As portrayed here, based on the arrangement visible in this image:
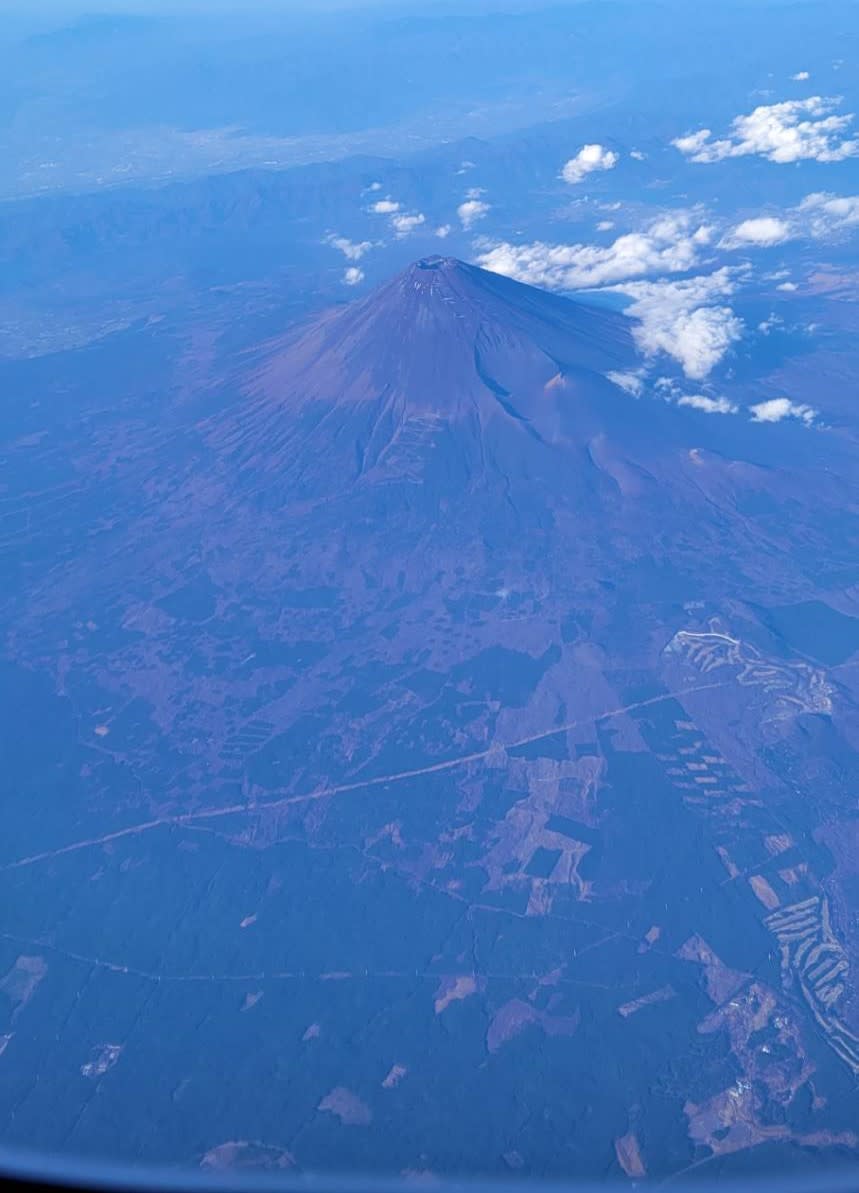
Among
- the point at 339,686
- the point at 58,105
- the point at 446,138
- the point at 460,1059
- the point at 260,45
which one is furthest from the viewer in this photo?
the point at 260,45

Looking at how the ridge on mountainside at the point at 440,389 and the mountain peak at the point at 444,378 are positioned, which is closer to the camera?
the ridge on mountainside at the point at 440,389

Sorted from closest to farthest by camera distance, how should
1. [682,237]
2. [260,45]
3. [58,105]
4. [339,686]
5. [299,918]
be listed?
1. [299,918]
2. [339,686]
3. [682,237]
4. [58,105]
5. [260,45]

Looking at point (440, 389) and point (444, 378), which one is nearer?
point (440, 389)

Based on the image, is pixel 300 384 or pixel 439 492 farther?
pixel 300 384

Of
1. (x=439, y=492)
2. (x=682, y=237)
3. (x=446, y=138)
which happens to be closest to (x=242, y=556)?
(x=439, y=492)

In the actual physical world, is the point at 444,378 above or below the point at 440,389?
above

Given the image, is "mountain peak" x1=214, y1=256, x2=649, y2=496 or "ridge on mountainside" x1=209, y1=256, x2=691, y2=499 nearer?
"ridge on mountainside" x1=209, y1=256, x2=691, y2=499

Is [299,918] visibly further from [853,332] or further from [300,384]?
[853,332]

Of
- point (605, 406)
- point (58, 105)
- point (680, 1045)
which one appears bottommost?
point (680, 1045)

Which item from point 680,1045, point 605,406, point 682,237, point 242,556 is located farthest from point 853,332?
point 680,1045

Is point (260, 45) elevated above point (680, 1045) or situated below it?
above
